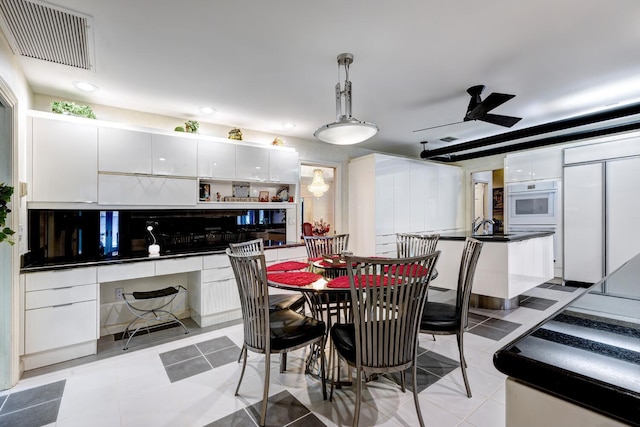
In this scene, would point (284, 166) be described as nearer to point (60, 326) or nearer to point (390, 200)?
point (390, 200)

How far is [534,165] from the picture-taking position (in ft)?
16.8

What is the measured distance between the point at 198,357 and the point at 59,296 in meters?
1.30

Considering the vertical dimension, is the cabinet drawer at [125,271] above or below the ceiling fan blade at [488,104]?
below

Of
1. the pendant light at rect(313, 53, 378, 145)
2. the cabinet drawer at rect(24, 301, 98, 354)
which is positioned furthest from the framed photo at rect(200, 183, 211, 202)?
the pendant light at rect(313, 53, 378, 145)

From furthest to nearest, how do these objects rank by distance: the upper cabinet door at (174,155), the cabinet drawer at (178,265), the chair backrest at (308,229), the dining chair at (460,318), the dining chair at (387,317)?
the chair backrest at (308,229)
the upper cabinet door at (174,155)
the cabinet drawer at (178,265)
the dining chair at (460,318)
the dining chair at (387,317)

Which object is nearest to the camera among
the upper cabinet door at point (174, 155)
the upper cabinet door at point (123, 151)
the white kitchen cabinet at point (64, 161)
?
the white kitchen cabinet at point (64, 161)

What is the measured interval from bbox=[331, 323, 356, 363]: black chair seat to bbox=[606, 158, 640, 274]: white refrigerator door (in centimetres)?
458

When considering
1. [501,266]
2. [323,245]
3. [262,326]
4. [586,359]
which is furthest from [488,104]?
[586,359]

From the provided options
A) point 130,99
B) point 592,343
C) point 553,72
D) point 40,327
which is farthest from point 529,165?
Answer: point 40,327

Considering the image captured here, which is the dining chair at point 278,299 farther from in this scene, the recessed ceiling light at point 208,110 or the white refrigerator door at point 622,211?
the white refrigerator door at point 622,211

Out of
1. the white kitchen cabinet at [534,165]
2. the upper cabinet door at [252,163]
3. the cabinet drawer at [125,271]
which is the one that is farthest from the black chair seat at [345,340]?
the white kitchen cabinet at [534,165]

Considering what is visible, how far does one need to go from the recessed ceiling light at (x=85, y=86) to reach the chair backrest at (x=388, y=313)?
303 cm

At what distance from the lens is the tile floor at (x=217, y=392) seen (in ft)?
6.18

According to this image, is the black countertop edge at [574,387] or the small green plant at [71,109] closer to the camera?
the black countertop edge at [574,387]
